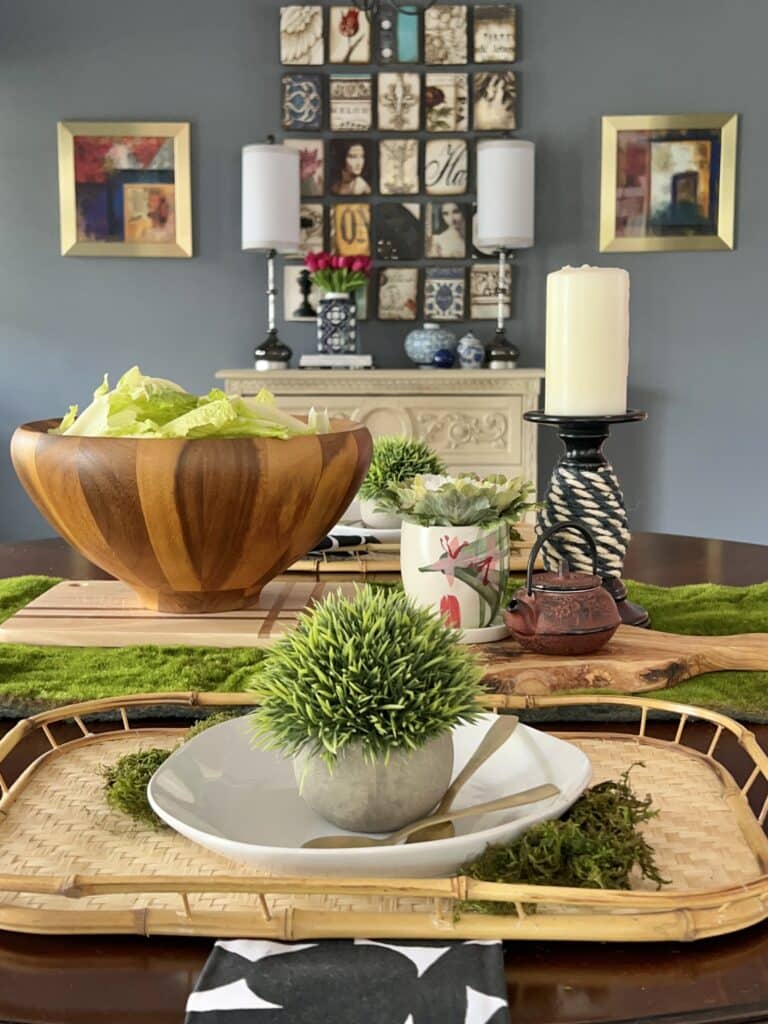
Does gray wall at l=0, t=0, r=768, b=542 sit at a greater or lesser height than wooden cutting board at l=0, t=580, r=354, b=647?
greater

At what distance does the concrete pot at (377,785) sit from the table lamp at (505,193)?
3584 mm

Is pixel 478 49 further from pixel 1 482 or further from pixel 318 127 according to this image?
pixel 1 482

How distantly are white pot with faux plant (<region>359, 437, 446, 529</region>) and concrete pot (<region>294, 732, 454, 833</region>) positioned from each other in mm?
1026

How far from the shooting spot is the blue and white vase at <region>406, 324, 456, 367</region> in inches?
165

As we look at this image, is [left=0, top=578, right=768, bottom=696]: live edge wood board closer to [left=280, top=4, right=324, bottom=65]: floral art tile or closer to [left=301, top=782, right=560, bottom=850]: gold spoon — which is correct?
[left=301, top=782, right=560, bottom=850]: gold spoon

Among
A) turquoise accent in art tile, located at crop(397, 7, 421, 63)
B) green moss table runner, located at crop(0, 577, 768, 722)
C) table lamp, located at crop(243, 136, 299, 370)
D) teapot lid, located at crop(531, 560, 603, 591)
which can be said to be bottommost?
green moss table runner, located at crop(0, 577, 768, 722)

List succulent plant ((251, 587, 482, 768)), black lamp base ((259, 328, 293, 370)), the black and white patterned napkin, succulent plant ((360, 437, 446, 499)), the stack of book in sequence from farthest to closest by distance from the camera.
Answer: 1. black lamp base ((259, 328, 293, 370))
2. succulent plant ((360, 437, 446, 499))
3. the stack of book
4. succulent plant ((251, 587, 482, 768))
5. the black and white patterned napkin

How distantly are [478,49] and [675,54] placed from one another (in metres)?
0.74

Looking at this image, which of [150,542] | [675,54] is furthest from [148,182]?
[150,542]

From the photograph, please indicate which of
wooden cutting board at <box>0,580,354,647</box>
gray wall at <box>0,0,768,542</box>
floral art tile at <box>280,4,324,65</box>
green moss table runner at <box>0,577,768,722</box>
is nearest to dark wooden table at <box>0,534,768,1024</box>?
green moss table runner at <box>0,577,768,722</box>

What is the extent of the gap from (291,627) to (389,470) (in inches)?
24.3

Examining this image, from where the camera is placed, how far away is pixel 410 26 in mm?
4297

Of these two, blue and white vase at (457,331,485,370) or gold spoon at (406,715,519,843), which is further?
blue and white vase at (457,331,485,370)

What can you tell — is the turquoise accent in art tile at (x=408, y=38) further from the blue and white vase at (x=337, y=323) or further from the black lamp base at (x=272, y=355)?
the black lamp base at (x=272, y=355)
